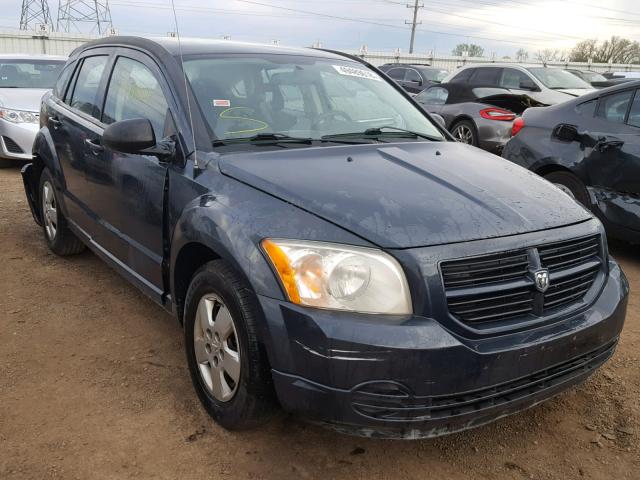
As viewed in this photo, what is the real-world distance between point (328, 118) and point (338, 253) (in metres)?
1.35

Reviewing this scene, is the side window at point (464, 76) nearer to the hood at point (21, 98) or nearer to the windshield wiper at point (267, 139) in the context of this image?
the hood at point (21, 98)

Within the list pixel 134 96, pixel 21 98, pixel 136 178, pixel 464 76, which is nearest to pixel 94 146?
pixel 134 96

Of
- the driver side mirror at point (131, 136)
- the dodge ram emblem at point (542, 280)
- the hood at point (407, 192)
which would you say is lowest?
the dodge ram emblem at point (542, 280)

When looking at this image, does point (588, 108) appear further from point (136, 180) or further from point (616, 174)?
point (136, 180)

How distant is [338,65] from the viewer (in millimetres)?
3758

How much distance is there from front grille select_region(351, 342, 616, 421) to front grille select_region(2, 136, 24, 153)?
8.00 m

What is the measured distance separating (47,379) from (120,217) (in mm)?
958

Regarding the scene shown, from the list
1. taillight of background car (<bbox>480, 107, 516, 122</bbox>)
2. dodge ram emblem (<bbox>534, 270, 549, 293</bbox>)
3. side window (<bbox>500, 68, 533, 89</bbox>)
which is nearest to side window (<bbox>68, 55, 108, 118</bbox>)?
dodge ram emblem (<bbox>534, 270, 549, 293</bbox>)

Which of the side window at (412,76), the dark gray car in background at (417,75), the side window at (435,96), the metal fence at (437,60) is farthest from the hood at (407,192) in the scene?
the metal fence at (437,60)

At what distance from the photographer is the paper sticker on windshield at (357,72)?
146 inches

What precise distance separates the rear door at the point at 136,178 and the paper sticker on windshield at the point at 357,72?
3.68ft

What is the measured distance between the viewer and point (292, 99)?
3293 mm

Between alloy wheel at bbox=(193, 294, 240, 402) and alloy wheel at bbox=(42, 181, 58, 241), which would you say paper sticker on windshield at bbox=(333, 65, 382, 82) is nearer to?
alloy wheel at bbox=(193, 294, 240, 402)

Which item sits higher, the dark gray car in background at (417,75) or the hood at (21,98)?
the dark gray car in background at (417,75)
